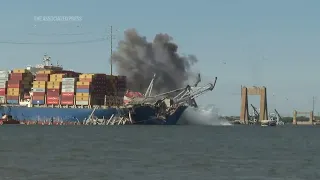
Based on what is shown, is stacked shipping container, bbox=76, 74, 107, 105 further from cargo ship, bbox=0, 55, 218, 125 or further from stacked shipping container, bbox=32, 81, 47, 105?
stacked shipping container, bbox=32, 81, 47, 105

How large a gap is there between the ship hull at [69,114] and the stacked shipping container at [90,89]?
13.3ft

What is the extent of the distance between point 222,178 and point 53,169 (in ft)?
39.5

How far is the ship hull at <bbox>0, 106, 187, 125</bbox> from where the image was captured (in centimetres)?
18538

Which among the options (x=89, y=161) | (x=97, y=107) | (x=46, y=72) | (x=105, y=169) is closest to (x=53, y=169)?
(x=105, y=169)

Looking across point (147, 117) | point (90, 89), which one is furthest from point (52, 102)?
point (147, 117)

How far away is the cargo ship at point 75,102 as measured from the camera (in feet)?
611

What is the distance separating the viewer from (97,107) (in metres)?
186

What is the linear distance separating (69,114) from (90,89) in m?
10.0

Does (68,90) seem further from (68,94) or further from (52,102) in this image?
(52,102)

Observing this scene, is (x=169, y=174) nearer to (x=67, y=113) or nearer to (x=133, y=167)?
(x=133, y=167)

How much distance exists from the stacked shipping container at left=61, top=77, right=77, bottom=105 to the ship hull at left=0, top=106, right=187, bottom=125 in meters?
4.05

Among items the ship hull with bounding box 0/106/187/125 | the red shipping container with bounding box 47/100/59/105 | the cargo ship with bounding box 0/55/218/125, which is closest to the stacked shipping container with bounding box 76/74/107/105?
the cargo ship with bounding box 0/55/218/125

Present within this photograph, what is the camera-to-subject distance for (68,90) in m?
190

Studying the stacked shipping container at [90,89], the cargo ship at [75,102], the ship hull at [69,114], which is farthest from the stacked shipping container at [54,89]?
the stacked shipping container at [90,89]
